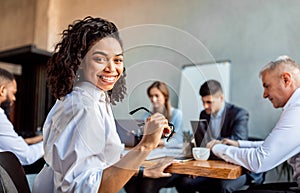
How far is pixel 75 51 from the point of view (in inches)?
30.0

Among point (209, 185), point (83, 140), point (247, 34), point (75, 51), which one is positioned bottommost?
point (209, 185)

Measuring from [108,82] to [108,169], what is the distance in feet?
0.69

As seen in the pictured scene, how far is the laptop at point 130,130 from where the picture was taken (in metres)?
0.71

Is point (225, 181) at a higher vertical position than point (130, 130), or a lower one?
lower

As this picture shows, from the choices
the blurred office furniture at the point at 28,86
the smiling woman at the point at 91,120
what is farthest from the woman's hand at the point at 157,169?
the blurred office furniture at the point at 28,86

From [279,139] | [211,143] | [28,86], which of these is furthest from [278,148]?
[28,86]

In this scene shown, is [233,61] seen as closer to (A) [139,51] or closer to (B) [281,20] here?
(B) [281,20]

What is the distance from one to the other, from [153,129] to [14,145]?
1.21 meters

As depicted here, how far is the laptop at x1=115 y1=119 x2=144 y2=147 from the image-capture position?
0.71m

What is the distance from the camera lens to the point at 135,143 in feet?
2.46

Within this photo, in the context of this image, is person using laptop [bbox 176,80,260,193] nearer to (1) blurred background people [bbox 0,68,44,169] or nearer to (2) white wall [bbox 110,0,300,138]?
(2) white wall [bbox 110,0,300,138]

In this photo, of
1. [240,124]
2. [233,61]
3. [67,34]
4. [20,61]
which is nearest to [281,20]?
[233,61]

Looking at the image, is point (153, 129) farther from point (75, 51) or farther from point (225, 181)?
point (225, 181)

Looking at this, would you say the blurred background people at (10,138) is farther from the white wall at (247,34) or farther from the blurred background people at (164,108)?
the white wall at (247,34)
